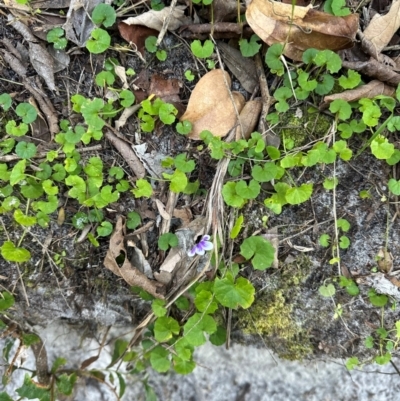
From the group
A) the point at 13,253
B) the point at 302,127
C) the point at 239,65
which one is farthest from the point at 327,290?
the point at 13,253

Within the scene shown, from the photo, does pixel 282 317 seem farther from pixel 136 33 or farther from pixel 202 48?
pixel 136 33

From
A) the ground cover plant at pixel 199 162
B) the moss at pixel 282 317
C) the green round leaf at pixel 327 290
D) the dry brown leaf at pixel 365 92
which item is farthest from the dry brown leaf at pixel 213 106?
the green round leaf at pixel 327 290

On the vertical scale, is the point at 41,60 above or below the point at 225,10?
below

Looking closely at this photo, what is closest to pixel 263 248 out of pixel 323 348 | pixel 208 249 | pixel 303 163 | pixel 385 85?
pixel 208 249

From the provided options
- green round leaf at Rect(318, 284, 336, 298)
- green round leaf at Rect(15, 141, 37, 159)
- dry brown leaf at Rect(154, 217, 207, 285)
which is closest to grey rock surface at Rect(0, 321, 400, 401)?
green round leaf at Rect(318, 284, 336, 298)

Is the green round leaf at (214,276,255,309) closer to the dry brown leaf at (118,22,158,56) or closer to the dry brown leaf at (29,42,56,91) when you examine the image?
the dry brown leaf at (118,22,158,56)

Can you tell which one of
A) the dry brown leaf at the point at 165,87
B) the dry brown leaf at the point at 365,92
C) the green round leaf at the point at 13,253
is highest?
the dry brown leaf at the point at 365,92

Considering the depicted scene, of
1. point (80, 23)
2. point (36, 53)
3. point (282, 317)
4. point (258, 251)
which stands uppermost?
point (80, 23)

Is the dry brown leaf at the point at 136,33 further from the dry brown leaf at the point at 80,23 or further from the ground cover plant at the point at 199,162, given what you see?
the dry brown leaf at the point at 80,23
